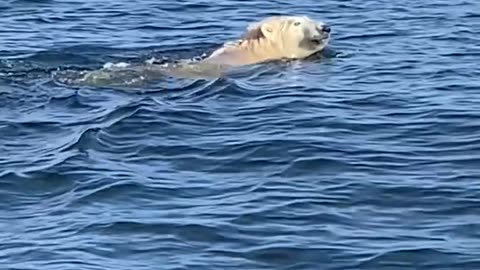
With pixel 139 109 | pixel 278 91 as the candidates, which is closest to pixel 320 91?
pixel 278 91

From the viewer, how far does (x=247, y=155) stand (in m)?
13.3

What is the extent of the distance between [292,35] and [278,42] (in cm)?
20

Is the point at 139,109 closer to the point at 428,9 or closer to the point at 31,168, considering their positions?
the point at 31,168

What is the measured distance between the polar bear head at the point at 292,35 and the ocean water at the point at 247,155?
9.9 inches

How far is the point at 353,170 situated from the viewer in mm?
12672

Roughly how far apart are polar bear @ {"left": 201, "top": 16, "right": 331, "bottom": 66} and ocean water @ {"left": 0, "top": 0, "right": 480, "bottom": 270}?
270 mm

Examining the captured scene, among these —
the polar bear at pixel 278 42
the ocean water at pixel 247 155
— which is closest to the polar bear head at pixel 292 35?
the polar bear at pixel 278 42

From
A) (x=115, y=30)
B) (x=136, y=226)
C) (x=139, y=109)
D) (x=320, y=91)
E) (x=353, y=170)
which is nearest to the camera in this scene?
(x=136, y=226)

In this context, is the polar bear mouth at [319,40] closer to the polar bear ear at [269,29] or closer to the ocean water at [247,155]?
the ocean water at [247,155]

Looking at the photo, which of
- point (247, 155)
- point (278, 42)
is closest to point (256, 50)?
point (278, 42)

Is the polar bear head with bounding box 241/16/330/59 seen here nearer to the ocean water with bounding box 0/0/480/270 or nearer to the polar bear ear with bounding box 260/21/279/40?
the polar bear ear with bounding box 260/21/279/40

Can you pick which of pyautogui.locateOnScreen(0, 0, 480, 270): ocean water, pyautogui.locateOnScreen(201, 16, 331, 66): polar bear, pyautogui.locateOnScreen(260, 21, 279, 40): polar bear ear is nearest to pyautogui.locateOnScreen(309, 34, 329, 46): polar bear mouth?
pyautogui.locateOnScreen(201, 16, 331, 66): polar bear

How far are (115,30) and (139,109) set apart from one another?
5.71 meters

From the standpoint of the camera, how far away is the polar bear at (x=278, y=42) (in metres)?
17.9
